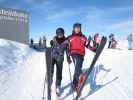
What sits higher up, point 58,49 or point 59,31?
point 59,31

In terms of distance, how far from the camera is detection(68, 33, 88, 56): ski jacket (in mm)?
7070

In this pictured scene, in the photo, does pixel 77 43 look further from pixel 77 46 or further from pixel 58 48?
pixel 58 48

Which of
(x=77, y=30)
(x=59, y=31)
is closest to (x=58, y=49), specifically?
(x=59, y=31)

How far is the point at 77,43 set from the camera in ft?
23.3

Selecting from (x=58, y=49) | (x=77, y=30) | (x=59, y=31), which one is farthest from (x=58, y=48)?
(x=77, y=30)

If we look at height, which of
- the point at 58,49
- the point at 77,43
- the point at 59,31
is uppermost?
the point at 59,31

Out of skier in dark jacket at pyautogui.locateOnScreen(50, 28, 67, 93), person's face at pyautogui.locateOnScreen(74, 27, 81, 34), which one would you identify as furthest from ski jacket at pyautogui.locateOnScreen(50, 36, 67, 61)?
person's face at pyautogui.locateOnScreen(74, 27, 81, 34)

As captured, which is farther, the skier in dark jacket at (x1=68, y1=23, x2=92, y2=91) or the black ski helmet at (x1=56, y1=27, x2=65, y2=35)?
the skier in dark jacket at (x1=68, y1=23, x2=92, y2=91)

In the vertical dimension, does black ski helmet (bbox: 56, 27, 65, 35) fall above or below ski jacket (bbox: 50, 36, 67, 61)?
above

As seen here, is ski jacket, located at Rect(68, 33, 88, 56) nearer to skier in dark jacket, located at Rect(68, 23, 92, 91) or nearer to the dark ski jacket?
skier in dark jacket, located at Rect(68, 23, 92, 91)

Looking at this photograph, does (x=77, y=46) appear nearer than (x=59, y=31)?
No

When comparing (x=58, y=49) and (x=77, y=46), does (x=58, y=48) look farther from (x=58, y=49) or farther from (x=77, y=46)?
(x=77, y=46)

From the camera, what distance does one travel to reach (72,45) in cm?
712

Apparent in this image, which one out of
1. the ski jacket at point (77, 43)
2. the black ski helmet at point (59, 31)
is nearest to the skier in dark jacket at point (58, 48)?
the black ski helmet at point (59, 31)
